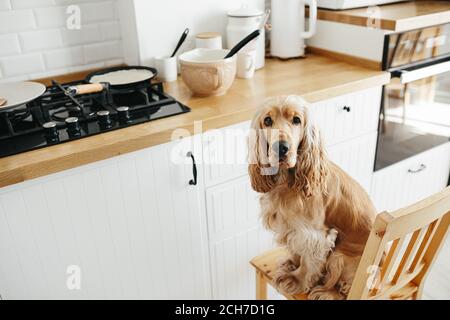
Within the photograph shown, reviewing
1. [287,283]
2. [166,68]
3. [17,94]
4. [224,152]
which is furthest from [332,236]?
[17,94]

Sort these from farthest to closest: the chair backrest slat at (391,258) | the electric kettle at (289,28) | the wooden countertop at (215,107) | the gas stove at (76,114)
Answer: the electric kettle at (289,28)
the gas stove at (76,114)
the wooden countertop at (215,107)
the chair backrest slat at (391,258)

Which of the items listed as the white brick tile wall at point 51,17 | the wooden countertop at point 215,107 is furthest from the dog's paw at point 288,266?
the white brick tile wall at point 51,17

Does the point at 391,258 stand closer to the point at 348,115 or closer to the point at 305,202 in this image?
the point at 305,202

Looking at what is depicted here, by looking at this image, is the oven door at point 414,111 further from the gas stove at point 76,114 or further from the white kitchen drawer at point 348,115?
the gas stove at point 76,114

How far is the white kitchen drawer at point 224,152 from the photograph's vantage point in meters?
1.55

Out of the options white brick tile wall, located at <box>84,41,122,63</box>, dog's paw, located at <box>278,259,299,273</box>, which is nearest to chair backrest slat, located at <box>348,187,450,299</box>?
dog's paw, located at <box>278,259,299,273</box>

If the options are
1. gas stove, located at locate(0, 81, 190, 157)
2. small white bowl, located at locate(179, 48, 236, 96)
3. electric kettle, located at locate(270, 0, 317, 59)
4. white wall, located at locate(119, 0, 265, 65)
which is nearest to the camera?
gas stove, located at locate(0, 81, 190, 157)

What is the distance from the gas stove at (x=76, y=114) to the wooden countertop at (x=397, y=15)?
0.94 meters

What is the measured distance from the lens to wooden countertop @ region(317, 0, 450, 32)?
6.13 ft

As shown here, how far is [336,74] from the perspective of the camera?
6.19 feet

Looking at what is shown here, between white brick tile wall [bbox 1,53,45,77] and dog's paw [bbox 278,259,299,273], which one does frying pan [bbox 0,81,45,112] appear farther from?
dog's paw [bbox 278,259,299,273]

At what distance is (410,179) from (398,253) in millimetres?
1289

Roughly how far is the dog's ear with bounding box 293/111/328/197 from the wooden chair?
17 centimetres

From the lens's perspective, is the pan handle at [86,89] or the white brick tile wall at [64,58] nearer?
the pan handle at [86,89]
